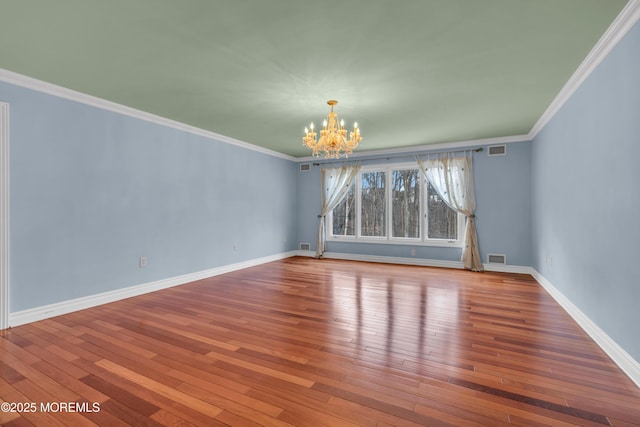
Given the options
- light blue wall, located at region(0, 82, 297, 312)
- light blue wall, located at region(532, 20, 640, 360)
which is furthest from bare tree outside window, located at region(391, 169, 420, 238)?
light blue wall, located at region(0, 82, 297, 312)

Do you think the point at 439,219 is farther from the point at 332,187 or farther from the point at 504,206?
the point at 332,187

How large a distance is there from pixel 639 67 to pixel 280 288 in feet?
13.9

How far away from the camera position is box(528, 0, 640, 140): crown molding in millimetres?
2076

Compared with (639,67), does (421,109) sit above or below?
above

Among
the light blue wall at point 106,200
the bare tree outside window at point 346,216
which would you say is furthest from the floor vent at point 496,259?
the light blue wall at point 106,200

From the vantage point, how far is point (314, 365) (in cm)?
227

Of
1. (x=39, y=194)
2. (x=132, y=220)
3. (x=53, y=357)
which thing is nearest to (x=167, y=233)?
(x=132, y=220)

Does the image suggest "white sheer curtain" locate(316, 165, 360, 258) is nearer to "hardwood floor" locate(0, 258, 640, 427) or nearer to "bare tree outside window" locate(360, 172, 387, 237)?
"bare tree outside window" locate(360, 172, 387, 237)

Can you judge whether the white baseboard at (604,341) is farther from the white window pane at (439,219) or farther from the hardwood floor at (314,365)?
the white window pane at (439,219)

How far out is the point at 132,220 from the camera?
4145mm

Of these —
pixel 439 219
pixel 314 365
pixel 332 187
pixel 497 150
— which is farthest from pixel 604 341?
pixel 332 187

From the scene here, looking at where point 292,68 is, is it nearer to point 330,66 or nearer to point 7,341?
point 330,66

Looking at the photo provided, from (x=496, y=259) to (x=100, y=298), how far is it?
21.0 ft

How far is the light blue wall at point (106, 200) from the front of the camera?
317 centimetres
